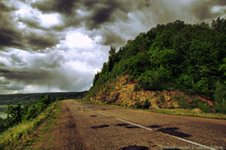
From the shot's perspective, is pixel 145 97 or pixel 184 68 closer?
pixel 145 97

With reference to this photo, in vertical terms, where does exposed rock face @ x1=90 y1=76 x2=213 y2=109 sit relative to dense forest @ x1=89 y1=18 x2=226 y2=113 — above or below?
below

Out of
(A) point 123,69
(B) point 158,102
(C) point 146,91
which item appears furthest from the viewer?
(A) point 123,69

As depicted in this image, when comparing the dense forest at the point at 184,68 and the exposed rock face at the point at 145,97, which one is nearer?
the exposed rock face at the point at 145,97

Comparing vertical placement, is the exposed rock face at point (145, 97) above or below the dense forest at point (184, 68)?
below

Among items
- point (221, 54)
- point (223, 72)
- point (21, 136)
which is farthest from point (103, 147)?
point (221, 54)

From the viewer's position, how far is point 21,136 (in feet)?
18.5

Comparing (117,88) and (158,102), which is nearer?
(158,102)

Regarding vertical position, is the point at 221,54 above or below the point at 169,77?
above

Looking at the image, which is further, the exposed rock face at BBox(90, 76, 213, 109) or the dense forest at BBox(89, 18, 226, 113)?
the dense forest at BBox(89, 18, 226, 113)

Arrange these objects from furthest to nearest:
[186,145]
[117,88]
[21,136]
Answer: [117,88]
[21,136]
[186,145]

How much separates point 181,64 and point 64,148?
3501 centimetres

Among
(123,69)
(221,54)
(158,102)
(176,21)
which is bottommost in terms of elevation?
(158,102)

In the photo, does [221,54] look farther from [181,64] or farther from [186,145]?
[186,145]

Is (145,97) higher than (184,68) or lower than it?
lower
